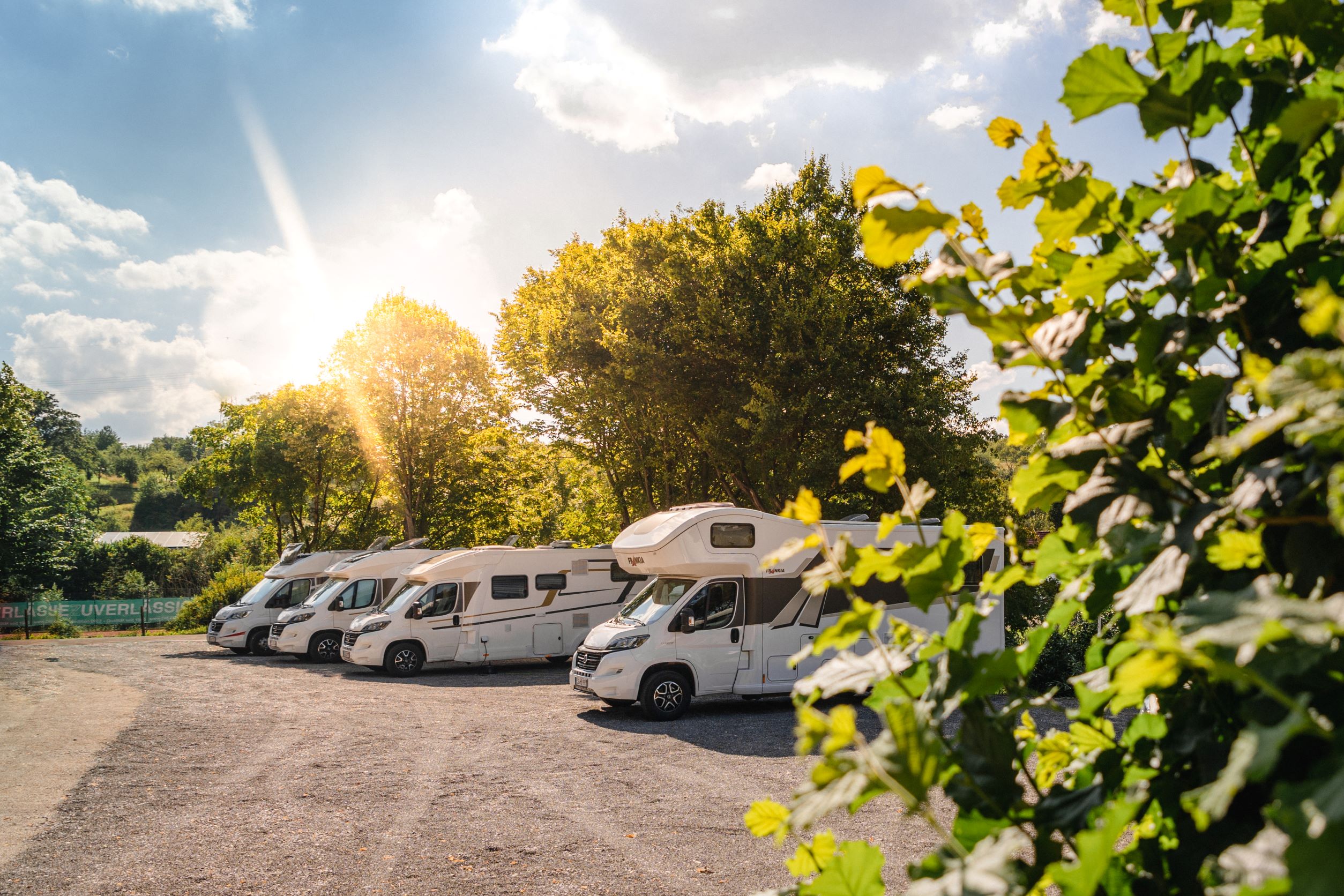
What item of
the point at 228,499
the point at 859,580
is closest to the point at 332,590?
the point at 228,499

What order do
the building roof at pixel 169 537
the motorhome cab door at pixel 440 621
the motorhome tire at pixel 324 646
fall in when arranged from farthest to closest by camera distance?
the building roof at pixel 169 537 < the motorhome tire at pixel 324 646 < the motorhome cab door at pixel 440 621

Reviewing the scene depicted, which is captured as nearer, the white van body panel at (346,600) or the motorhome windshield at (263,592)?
the white van body panel at (346,600)

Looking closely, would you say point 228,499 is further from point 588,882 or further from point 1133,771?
point 1133,771

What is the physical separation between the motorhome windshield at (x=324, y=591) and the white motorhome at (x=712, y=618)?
35.6ft

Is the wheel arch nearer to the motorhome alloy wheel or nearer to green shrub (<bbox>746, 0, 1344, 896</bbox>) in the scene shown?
the motorhome alloy wheel

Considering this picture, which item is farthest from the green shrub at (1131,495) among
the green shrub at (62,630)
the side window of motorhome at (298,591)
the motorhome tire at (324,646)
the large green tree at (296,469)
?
the green shrub at (62,630)

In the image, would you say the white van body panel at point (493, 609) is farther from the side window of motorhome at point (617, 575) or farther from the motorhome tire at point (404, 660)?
the side window of motorhome at point (617, 575)

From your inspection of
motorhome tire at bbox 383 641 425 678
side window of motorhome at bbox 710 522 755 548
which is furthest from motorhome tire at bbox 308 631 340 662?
side window of motorhome at bbox 710 522 755 548

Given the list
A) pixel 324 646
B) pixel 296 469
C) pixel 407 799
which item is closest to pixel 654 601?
pixel 407 799

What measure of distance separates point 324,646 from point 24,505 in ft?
88.5

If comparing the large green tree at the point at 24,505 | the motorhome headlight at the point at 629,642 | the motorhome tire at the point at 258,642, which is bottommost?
the motorhome tire at the point at 258,642

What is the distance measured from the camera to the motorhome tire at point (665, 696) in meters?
12.5

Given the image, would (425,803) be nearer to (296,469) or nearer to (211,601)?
(296,469)

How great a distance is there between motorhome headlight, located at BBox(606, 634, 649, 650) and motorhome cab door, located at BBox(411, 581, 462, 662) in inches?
273
